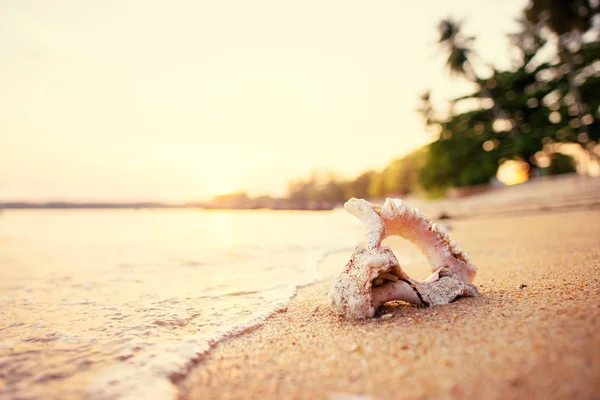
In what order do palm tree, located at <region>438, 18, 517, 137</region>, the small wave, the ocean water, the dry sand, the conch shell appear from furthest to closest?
palm tree, located at <region>438, 18, 517, 137</region>
the conch shell
the ocean water
the small wave
the dry sand

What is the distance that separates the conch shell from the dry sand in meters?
0.12

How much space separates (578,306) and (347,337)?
5.12 feet

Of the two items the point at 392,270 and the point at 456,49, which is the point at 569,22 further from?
the point at 392,270

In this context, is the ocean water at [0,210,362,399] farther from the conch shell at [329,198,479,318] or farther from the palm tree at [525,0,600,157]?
the palm tree at [525,0,600,157]

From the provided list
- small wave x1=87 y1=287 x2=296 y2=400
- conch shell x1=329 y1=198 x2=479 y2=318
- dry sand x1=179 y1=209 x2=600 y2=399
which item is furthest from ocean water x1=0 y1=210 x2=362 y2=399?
conch shell x1=329 y1=198 x2=479 y2=318

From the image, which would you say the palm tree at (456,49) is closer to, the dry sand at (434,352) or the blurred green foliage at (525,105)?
the blurred green foliage at (525,105)

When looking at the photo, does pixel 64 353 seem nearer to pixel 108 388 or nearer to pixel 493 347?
pixel 108 388

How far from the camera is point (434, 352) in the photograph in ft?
6.21

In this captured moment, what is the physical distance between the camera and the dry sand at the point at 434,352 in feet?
4.97

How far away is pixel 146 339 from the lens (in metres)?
2.62

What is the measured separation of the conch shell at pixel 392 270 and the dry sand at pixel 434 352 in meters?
0.12

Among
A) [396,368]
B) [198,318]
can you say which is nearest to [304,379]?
[396,368]

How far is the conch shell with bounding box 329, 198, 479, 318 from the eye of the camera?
104 inches

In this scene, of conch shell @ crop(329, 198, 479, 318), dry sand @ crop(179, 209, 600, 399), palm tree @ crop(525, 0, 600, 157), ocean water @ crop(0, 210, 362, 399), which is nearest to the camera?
dry sand @ crop(179, 209, 600, 399)
